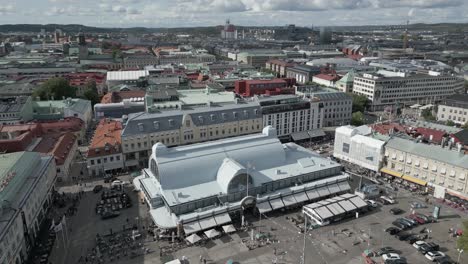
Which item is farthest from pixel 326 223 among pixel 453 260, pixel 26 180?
pixel 26 180

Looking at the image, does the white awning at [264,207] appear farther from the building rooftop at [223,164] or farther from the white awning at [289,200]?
the building rooftop at [223,164]

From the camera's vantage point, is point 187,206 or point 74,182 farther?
point 74,182

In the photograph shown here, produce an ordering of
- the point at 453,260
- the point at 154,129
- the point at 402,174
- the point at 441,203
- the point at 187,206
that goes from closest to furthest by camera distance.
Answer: the point at 453,260 < the point at 187,206 < the point at 441,203 < the point at 402,174 < the point at 154,129

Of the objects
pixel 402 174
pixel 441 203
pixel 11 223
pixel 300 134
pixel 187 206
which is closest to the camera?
pixel 11 223

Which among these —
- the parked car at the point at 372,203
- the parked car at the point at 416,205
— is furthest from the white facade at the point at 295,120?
the parked car at the point at 416,205

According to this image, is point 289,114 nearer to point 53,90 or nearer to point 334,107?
point 334,107

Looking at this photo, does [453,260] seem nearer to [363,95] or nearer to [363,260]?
[363,260]

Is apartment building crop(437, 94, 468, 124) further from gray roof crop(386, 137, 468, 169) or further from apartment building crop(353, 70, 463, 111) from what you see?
gray roof crop(386, 137, 468, 169)
